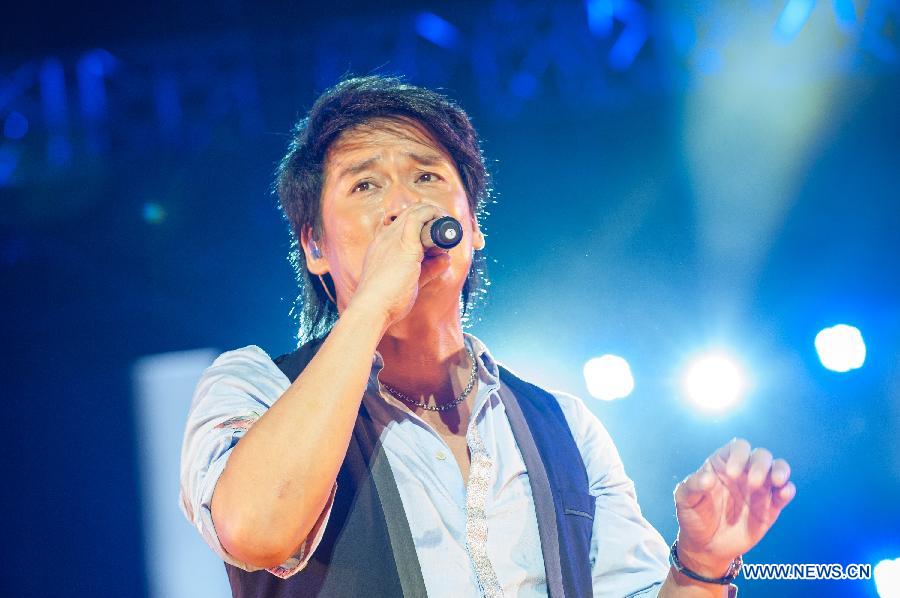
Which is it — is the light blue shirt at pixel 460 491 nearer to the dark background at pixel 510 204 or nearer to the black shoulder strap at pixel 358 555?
the black shoulder strap at pixel 358 555

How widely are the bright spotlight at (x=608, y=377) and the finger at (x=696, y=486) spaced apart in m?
1.20

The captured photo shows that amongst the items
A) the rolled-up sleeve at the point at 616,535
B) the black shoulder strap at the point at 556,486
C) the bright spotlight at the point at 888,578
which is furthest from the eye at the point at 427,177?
the bright spotlight at the point at 888,578

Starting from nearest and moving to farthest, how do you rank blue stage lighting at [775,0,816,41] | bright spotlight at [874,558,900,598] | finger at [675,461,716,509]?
finger at [675,461,716,509], bright spotlight at [874,558,900,598], blue stage lighting at [775,0,816,41]

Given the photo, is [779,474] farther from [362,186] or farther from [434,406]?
[362,186]

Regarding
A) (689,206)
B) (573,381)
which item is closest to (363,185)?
(573,381)

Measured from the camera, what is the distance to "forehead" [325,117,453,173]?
1826 millimetres

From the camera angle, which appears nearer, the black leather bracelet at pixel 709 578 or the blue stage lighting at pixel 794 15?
the black leather bracelet at pixel 709 578

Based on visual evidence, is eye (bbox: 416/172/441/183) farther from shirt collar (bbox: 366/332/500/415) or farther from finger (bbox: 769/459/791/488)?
finger (bbox: 769/459/791/488)

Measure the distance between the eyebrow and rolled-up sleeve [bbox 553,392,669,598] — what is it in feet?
2.14

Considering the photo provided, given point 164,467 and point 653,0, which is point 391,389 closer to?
point 164,467

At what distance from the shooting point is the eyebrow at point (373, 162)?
5.85ft

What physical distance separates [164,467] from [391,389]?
1.27m

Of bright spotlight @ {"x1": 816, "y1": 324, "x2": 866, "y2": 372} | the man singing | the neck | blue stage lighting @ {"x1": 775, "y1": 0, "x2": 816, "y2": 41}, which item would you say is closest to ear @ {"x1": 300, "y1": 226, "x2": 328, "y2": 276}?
the man singing

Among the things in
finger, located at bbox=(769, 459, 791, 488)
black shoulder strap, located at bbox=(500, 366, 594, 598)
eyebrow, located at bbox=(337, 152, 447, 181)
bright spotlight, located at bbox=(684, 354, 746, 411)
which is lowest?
finger, located at bbox=(769, 459, 791, 488)
